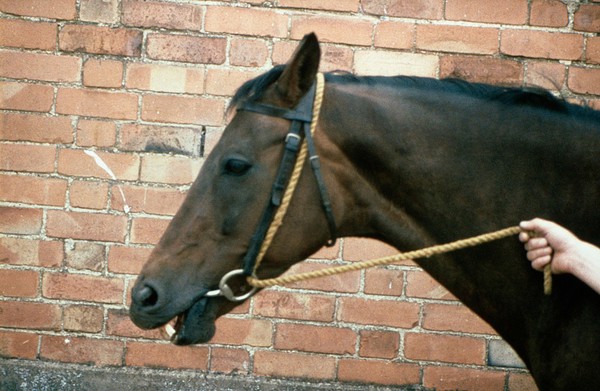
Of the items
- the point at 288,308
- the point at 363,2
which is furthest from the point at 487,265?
the point at 363,2

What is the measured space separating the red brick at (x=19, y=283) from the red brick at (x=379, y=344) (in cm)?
155

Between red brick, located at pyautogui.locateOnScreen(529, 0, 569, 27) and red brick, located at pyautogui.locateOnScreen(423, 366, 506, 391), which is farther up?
red brick, located at pyautogui.locateOnScreen(529, 0, 569, 27)

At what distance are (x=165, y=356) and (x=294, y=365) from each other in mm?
604

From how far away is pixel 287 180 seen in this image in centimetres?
173

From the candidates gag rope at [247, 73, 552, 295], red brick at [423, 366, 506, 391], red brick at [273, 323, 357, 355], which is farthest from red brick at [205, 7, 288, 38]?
red brick at [423, 366, 506, 391]

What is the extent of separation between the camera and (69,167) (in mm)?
2852

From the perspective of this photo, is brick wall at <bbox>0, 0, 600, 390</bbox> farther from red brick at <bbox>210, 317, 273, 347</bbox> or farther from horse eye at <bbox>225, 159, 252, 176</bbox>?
horse eye at <bbox>225, 159, 252, 176</bbox>

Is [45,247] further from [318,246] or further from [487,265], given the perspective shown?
[487,265]

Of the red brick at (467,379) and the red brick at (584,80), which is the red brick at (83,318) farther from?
the red brick at (584,80)

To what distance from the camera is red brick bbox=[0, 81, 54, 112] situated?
2855mm

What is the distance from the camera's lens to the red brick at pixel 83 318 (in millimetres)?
2882

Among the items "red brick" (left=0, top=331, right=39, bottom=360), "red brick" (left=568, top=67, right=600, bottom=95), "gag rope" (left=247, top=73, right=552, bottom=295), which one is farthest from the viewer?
"red brick" (left=0, top=331, right=39, bottom=360)

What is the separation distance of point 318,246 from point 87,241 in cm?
147

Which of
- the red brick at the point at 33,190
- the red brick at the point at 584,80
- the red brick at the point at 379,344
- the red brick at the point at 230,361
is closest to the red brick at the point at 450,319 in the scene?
the red brick at the point at 379,344
